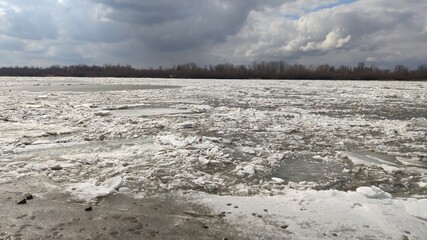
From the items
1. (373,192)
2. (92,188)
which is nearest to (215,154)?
(92,188)

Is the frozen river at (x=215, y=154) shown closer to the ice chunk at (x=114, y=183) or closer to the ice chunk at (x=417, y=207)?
the ice chunk at (x=114, y=183)

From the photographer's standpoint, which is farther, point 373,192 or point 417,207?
point 373,192

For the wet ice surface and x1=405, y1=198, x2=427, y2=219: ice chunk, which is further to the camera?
the wet ice surface

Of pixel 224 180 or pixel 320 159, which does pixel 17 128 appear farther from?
pixel 320 159

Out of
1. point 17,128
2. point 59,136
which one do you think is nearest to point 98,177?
point 59,136

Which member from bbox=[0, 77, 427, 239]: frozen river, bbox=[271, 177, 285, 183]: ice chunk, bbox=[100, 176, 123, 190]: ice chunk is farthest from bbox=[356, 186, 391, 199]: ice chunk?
bbox=[100, 176, 123, 190]: ice chunk

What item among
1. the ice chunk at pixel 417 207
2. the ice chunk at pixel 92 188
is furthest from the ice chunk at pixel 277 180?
the ice chunk at pixel 92 188

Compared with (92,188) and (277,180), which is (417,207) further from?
(92,188)

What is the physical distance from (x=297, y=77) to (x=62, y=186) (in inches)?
2807

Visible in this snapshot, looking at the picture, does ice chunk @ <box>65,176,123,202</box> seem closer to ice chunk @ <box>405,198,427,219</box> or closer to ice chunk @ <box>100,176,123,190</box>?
ice chunk @ <box>100,176,123,190</box>

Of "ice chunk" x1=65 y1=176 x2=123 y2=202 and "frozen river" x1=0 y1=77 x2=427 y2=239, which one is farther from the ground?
"ice chunk" x1=65 y1=176 x2=123 y2=202

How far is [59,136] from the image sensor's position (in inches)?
324

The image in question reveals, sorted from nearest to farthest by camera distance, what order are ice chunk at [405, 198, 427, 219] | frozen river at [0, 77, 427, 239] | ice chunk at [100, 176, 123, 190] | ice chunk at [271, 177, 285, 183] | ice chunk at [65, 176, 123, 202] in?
ice chunk at [405, 198, 427, 219] → ice chunk at [65, 176, 123, 202] → ice chunk at [100, 176, 123, 190] → frozen river at [0, 77, 427, 239] → ice chunk at [271, 177, 285, 183]

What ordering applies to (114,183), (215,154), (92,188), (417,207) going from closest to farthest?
1. (417,207)
2. (92,188)
3. (114,183)
4. (215,154)
